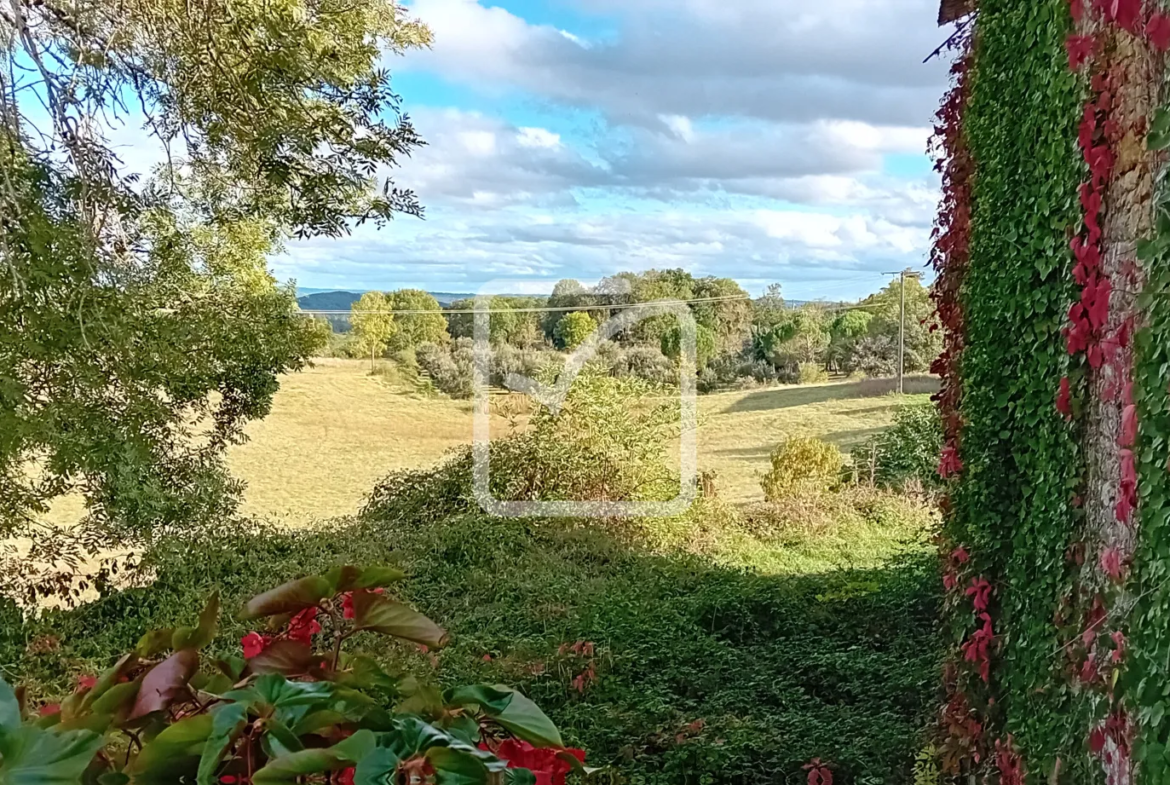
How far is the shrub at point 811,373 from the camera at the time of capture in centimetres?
329

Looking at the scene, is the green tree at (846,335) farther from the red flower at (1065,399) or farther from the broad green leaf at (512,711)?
the broad green leaf at (512,711)

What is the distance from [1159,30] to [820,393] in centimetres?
227

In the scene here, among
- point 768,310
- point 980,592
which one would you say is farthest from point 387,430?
point 980,592

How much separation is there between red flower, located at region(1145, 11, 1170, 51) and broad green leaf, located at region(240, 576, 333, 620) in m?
1.16

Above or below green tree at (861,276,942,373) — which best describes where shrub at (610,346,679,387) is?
below

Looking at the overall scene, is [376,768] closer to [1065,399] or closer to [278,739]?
[278,739]

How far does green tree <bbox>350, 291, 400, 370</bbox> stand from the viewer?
305 centimetres

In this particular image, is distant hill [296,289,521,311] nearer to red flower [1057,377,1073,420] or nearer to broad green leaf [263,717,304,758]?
red flower [1057,377,1073,420]

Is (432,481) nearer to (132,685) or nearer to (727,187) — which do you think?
(727,187)

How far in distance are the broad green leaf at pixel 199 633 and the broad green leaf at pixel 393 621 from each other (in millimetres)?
102

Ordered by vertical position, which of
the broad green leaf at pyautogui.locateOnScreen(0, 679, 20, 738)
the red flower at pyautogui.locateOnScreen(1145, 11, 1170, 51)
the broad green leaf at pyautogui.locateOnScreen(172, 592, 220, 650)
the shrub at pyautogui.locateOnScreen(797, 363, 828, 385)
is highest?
the red flower at pyautogui.locateOnScreen(1145, 11, 1170, 51)

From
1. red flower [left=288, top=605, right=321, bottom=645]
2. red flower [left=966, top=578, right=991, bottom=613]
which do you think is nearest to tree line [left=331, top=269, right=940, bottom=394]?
red flower [left=966, top=578, right=991, bottom=613]

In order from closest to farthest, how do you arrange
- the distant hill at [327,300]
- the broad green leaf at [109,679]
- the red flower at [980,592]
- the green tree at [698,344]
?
the broad green leaf at [109,679] < the red flower at [980,592] < the distant hill at [327,300] < the green tree at [698,344]

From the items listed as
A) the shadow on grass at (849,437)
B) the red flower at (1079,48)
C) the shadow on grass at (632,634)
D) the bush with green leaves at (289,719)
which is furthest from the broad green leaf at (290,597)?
the shadow on grass at (849,437)
